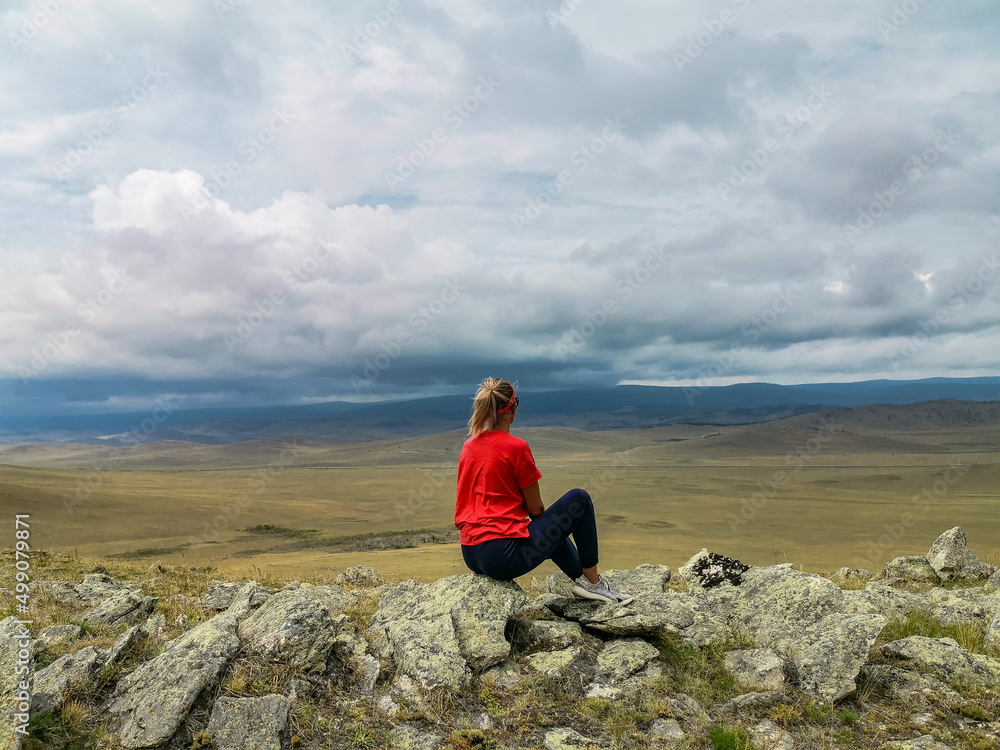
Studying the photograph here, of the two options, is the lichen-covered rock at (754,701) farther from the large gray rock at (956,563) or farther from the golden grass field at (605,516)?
the golden grass field at (605,516)

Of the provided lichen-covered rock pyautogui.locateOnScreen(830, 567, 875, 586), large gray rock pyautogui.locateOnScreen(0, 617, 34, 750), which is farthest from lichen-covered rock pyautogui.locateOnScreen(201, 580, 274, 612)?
lichen-covered rock pyautogui.locateOnScreen(830, 567, 875, 586)

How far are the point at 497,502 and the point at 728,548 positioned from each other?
22909mm

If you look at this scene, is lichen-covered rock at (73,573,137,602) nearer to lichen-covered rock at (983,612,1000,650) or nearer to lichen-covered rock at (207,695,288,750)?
lichen-covered rock at (207,695,288,750)

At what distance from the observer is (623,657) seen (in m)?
5.06

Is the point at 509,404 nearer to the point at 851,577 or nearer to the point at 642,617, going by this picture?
the point at 642,617

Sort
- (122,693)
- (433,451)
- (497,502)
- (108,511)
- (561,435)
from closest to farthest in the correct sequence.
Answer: (122,693) < (497,502) < (108,511) < (433,451) < (561,435)

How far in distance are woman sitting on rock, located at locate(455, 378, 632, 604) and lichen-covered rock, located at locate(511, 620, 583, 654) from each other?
19.8 inches

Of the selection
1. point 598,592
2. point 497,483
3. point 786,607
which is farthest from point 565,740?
point 786,607

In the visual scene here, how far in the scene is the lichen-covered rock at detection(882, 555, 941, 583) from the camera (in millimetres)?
11305

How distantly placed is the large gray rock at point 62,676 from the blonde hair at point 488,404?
3.41 metres


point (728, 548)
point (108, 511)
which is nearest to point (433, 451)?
point (108, 511)

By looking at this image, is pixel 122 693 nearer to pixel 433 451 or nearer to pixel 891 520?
pixel 891 520

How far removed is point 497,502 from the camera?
17.5ft

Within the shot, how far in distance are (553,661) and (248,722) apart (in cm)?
232
